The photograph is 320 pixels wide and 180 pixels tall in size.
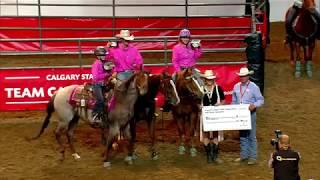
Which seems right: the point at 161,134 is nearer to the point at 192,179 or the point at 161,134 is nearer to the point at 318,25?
the point at 192,179

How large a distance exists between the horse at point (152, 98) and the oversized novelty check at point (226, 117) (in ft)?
2.17

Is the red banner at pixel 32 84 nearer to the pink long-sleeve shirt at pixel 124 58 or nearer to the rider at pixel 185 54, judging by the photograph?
the rider at pixel 185 54

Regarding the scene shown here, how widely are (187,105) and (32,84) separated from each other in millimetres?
4052

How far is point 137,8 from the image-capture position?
66.1ft

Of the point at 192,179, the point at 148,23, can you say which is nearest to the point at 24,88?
the point at 192,179

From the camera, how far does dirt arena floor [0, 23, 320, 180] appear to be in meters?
10.5

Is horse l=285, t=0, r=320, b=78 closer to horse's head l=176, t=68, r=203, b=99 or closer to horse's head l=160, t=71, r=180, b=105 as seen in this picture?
horse's head l=176, t=68, r=203, b=99

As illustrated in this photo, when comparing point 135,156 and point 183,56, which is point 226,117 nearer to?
point 183,56

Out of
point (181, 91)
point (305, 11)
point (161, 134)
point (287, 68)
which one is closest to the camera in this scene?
point (181, 91)

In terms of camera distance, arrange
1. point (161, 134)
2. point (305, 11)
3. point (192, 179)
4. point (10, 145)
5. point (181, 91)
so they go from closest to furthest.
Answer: point (192, 179)
point (181, 91)
point (10, 145)
point (161, 134)
point (305, 11)

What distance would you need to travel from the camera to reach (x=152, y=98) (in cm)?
1099

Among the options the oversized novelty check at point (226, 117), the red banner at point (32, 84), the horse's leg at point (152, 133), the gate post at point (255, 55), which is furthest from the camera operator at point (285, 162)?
the red banner at point (32, 84)

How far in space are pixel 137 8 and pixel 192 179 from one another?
10845 millimetres

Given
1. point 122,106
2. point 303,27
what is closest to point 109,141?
point 122,106
